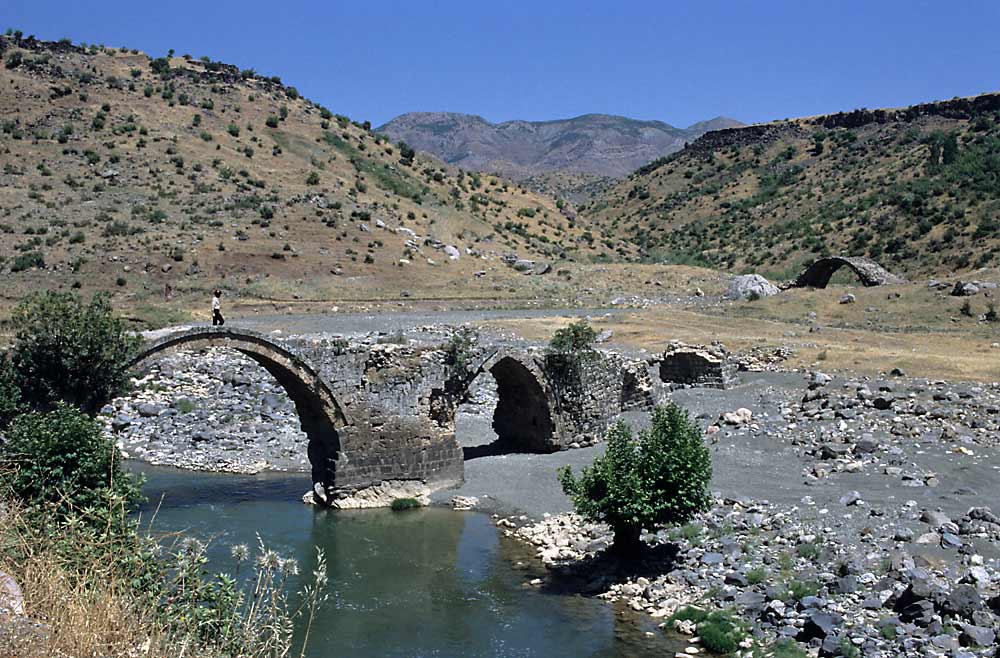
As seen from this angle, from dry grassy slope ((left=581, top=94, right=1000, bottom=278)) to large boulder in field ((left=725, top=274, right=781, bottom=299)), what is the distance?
369 inches

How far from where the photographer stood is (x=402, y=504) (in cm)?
1800

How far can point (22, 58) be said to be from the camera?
190 feet

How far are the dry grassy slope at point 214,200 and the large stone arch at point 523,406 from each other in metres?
20.7

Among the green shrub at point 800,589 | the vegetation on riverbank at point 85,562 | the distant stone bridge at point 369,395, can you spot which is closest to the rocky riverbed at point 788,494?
the green shrub at point 800,589

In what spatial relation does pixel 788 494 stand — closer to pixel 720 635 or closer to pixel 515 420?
pixel 720 635

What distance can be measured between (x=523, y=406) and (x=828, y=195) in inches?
2166

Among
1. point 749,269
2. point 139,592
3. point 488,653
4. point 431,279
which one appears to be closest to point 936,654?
point 488,653

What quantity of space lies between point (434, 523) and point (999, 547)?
31.1 feet

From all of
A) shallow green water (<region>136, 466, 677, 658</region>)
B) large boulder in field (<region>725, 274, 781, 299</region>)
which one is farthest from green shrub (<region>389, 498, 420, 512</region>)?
large boulder in field (<region>725, 274, 781, 299</region>)

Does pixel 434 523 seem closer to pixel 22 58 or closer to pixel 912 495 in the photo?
pixel 912 495

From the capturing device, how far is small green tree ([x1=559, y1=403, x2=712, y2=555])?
44.5ft

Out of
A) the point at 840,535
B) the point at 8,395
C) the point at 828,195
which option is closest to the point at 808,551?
the point at 840,535

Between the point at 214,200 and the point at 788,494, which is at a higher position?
the point at 214,200

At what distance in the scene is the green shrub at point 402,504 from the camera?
18.0 meters
